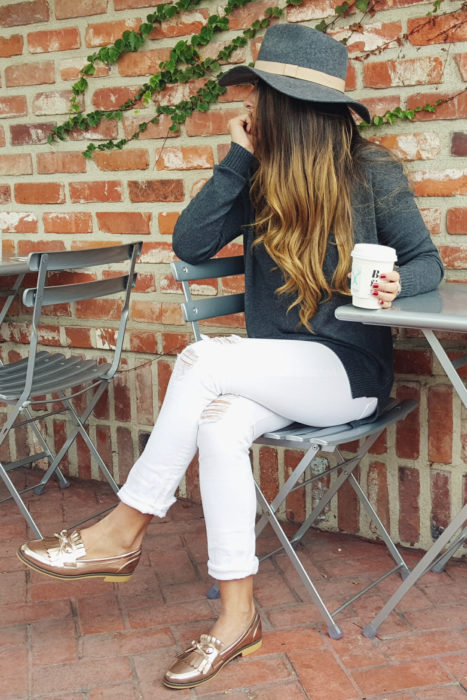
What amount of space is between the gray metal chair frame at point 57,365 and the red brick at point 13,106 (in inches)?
26.2

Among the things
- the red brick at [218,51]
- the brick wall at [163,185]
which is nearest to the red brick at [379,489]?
the brick wall at [163,185]

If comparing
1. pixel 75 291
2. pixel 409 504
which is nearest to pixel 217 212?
pixel 75 291

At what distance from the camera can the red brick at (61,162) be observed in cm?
326

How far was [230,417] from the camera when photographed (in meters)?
2.11

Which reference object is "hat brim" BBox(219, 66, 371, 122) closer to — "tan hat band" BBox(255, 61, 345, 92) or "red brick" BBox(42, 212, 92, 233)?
"tan hat band" BBox(255, 61, 345, 92)

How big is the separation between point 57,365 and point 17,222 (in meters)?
0.72

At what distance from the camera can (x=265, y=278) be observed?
8.02 feet

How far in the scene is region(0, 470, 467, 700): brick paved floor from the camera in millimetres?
2049

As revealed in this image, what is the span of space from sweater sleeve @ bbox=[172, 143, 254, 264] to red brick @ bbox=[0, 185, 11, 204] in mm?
1271

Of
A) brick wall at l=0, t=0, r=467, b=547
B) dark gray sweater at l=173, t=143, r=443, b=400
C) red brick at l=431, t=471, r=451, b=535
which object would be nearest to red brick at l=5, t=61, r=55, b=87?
brick wall at l=0, t=0, r=467, b=547

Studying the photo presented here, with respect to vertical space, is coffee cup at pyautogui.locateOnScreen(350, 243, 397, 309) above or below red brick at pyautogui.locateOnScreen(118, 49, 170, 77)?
below

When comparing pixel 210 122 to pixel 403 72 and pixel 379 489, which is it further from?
pixel 379 489

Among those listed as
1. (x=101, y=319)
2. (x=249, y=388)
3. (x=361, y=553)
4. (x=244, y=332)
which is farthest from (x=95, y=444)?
(x=249, y=388)

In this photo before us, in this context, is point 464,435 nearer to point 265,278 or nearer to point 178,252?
point 265,278
